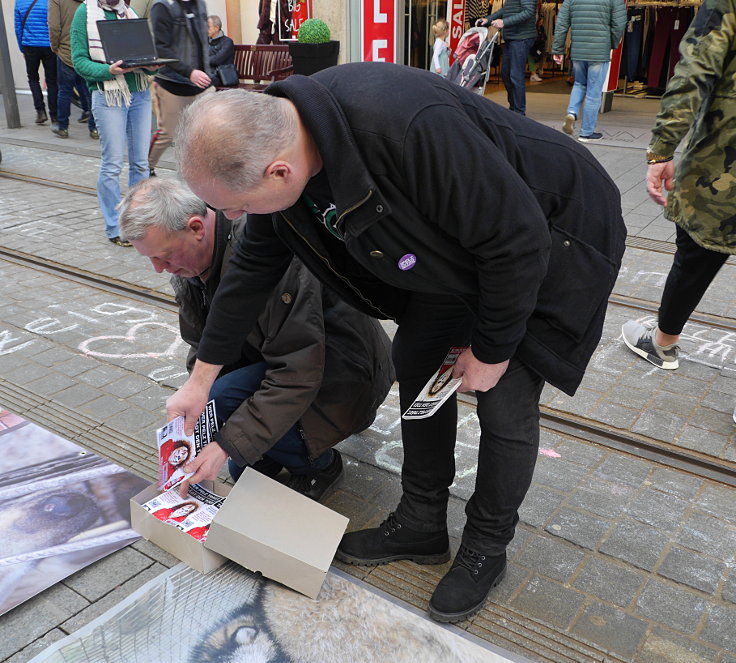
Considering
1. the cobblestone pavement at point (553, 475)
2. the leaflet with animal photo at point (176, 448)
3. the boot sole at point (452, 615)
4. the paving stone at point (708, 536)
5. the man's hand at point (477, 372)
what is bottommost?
the cobblestone pavement at point (553, 475)

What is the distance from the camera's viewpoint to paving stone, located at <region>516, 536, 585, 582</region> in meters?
2.52

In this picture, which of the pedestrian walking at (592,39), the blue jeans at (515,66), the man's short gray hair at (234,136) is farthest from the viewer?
the blue jeans at (515,66)

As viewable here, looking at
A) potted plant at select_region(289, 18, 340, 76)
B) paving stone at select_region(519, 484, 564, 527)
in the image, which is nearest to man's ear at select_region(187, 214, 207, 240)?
paving stone at select_region(519, 484, 564, 527)

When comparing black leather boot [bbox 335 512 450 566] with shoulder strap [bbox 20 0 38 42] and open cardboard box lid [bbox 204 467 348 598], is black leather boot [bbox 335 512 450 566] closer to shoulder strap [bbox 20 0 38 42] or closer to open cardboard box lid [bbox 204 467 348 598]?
open cardboard box lid [bbox 204 467 348 598]

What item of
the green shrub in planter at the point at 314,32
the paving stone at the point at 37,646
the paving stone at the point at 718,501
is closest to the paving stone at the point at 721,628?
the paving stone at the point at 718,501

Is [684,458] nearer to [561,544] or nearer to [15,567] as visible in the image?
[561,544]

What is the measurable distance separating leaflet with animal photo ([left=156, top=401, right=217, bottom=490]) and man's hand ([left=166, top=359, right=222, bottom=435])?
0.08 ft

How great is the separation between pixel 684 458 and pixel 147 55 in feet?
15.2

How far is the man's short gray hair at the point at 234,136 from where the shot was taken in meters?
1.64

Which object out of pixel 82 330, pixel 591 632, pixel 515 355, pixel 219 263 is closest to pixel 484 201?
pixel 515 355

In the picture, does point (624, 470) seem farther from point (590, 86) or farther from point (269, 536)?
point (590, 86)

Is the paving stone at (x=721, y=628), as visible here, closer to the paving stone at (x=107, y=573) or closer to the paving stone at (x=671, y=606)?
the paving stone at (x=671, y=606)

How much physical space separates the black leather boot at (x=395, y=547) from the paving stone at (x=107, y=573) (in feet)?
Result: 2.18

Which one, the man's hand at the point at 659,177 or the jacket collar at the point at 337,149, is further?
the man's hand at the point at 659,177
